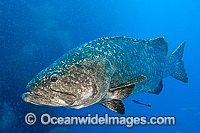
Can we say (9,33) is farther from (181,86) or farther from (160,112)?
(181,86)

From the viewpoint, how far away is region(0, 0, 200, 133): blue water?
1124 centimetres

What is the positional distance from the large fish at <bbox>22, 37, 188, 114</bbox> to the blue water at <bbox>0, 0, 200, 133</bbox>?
1005cm

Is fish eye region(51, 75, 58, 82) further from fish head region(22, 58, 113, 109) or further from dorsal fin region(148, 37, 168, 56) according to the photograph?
dorsal fin region(148, 37, 168, 56)

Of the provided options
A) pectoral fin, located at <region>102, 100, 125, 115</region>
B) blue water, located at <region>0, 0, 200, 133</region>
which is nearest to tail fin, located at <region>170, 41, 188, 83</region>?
pectoral fin, located at <region>102, 100, 125, 115</region>

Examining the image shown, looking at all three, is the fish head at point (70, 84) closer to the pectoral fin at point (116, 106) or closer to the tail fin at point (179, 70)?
the pectoral fin at point (116, 106)

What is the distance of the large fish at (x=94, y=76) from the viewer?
2340 mm

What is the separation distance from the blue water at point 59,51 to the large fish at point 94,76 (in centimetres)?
1005

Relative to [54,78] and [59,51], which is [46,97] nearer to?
[54,78]

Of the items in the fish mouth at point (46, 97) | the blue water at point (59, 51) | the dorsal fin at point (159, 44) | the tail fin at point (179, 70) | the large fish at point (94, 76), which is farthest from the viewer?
the blue water at point (59, 51)

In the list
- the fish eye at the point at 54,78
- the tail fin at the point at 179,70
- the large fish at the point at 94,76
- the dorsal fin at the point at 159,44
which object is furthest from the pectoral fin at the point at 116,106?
the tail fin at the point at 179,70

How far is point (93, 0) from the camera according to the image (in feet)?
89.7

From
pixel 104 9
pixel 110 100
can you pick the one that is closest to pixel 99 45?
pixel 110 100

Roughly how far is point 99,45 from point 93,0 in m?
27.1

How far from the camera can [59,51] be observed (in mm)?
18469
